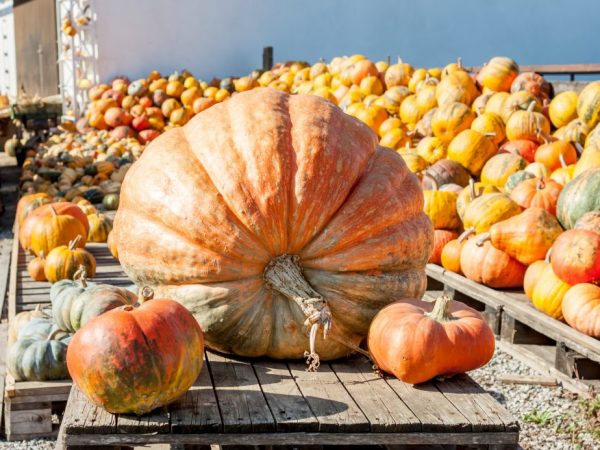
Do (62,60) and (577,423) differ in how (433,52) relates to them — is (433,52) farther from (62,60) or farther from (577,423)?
(577,423)

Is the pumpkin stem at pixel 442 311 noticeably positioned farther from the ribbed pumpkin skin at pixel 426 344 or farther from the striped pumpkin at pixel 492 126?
the striped pumpkin at pixel 492 126

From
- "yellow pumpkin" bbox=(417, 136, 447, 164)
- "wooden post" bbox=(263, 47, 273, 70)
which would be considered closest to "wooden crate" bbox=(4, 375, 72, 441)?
"yellow pumpkin" bbox=(417, 136, 447, 164)

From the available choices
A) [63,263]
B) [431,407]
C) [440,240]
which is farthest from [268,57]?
[431,407]

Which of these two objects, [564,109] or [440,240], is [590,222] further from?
[564,109]

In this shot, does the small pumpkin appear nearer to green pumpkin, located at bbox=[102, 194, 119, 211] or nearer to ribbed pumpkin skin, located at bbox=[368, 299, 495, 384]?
green pumpkin, located at bbox=[102, 194, 119, 211]

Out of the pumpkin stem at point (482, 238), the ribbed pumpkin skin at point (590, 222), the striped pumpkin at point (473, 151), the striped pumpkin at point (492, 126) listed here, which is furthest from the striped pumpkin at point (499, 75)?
the ribbed pumpkin skin at point (590, 222)

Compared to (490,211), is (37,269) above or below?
below

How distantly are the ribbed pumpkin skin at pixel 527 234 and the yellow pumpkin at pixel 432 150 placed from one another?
2.48 meters

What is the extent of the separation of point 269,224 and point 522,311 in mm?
2705

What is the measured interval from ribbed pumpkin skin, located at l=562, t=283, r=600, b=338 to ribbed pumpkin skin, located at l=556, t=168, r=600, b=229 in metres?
0.78

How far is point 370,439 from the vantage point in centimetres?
240

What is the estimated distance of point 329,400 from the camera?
259 cm

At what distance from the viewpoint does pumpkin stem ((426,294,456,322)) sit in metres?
2.70

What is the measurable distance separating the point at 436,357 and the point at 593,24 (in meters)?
15.3
